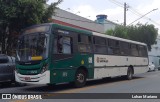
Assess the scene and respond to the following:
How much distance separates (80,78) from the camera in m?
Answer: 14.4

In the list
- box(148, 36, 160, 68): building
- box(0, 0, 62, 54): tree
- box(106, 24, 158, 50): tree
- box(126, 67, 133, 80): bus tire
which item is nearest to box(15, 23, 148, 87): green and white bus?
box(126, 67, 133, 80): bus tire

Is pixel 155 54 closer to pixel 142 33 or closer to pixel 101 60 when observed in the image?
pixel 142 33

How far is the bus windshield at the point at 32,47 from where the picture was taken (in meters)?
12.5

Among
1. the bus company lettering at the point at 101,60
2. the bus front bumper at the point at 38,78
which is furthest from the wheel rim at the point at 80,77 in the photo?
the bus front bumper at the point at 38,78

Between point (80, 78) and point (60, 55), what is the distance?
2.01 m

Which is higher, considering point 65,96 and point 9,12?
point 9,12

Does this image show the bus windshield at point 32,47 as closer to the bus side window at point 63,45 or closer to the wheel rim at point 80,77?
the bus side window at point 63,45

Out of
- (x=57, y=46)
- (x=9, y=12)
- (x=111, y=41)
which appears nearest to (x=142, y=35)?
(x=111, y=41)

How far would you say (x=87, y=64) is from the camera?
1490cm

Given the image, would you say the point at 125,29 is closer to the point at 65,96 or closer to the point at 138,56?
the point at 138,56

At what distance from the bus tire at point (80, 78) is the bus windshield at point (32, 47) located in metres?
2.43

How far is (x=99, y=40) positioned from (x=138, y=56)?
6.37 m

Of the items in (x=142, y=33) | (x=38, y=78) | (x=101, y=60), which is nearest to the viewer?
(x=38, y=78)

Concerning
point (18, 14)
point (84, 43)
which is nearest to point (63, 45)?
point (84, 43)
